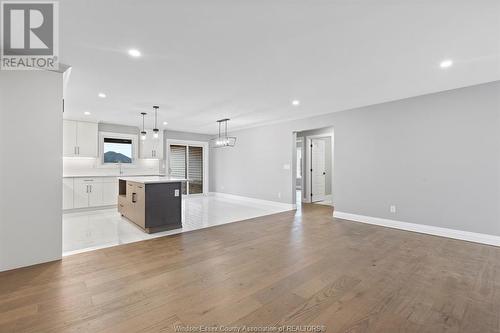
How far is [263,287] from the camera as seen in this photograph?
2250 millimetres

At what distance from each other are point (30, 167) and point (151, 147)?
4.76 metres

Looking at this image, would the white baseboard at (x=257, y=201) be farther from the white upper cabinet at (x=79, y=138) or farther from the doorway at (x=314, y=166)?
the white upper cabinet at (x=79, y=138)

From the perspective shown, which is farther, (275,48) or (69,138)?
(69,138)

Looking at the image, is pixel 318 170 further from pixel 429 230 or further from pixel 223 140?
pixel 429 230

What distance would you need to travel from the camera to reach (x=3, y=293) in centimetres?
213

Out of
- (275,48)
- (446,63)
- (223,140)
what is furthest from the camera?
(223,140)

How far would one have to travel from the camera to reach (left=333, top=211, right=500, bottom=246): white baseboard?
3.48 meters

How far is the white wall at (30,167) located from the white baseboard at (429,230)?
523cm

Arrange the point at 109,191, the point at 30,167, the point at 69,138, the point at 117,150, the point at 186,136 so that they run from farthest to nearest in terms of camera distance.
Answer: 1. the point at 186,136
2. the point at 117,150
3. the point at 109,191
4. the point at 69,138
5. the point at 30,167

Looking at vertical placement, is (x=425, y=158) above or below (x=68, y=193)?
above

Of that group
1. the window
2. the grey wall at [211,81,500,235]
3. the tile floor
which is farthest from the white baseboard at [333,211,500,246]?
the window
